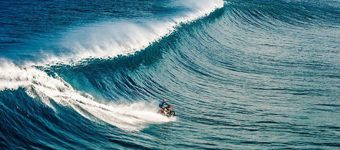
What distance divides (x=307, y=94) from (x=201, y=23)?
607 inches

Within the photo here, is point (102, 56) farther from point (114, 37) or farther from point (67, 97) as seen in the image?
point (67, 97)

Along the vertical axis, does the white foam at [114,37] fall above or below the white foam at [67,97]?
above

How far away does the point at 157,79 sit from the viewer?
71.4 feet

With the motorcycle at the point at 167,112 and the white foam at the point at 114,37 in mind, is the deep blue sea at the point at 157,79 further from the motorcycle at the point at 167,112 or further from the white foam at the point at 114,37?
the motorcycle at the point at 167,112

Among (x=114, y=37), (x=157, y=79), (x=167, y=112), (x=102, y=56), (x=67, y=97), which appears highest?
(x=114, y=37)

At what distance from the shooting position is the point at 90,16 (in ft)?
97.7

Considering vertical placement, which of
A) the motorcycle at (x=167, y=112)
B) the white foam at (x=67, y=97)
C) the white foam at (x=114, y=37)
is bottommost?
Result: the white foam at (x=67, y=97)

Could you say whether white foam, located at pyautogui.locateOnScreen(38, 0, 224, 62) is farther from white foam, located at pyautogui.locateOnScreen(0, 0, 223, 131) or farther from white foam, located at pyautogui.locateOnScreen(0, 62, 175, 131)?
white foam, located at pyautogui.locateOnScreen(0, 62, 175, 131)

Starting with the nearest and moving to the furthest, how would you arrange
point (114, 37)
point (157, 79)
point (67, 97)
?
point (67, 97), point (157, 79), point (114, 37)

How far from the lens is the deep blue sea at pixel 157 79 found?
535 inches

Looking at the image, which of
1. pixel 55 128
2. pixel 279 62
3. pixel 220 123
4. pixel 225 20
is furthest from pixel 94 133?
pixel 225 20

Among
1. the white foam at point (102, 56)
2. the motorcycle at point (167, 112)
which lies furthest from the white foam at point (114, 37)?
the motorcycle at point (167, 112)

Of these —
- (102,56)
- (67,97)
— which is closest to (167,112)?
(67,97)

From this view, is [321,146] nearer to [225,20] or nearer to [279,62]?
[279,62]
